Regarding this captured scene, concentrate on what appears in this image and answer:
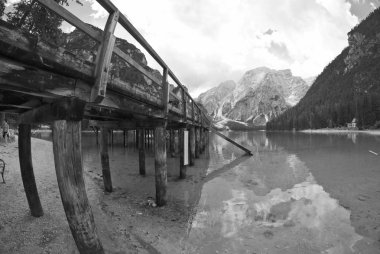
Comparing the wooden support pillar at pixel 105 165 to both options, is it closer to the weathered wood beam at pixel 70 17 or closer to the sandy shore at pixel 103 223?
the sandy shore at pixel 103 223

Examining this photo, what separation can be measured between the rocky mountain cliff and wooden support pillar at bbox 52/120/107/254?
9863cm

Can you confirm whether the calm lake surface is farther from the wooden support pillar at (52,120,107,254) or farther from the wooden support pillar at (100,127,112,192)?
the wooden support pillar at (52,120,107,254)

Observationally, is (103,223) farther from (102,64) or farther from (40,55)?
(40,55)

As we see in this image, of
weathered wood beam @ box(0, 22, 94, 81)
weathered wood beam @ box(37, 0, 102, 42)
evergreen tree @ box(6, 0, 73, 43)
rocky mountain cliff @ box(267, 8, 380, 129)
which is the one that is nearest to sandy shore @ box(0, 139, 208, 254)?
weathered wood beam @ box(0, 22, 94, 81)

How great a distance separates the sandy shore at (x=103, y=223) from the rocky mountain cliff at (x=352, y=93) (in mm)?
95444

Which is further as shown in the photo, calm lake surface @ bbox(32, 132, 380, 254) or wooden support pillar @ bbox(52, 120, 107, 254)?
calm lake surface @ bbox(32, 132, 380, 254)

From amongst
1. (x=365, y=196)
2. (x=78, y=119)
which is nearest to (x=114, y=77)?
(x=78, y=119)

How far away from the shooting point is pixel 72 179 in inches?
118

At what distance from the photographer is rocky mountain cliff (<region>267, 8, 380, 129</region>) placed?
91375 mm

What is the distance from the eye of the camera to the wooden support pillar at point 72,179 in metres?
2.96

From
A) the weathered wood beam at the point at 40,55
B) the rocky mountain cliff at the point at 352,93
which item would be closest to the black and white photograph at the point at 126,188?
the weathered wood beam at the point at 40,55

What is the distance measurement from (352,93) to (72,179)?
159762 millimetres

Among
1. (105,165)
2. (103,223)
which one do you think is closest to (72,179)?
(103,223)

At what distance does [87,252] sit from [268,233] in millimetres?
3980
